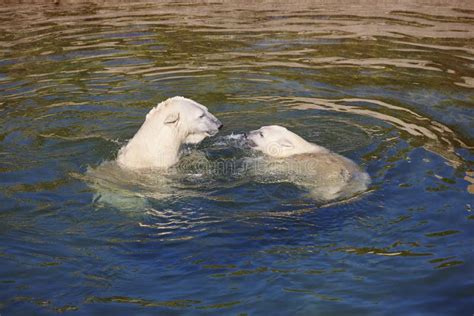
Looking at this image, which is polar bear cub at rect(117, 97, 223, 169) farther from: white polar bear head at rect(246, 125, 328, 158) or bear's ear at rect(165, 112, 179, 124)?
white polar bear head at rect(246, 125, 328, 158)

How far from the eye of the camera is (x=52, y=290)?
5.41 meters

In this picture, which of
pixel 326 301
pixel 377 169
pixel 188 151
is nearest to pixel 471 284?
pixel 326 301

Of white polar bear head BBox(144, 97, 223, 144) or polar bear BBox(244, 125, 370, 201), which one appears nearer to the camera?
polar bear BBox(244, 125, 370, 201)

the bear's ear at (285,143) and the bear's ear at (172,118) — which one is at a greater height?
the bear's ear at (172,118)

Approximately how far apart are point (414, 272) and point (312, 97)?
18.2 ft

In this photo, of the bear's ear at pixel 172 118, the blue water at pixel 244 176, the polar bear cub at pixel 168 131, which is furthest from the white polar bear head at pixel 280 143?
the bear's ear at pixel 172 118

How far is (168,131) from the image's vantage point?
295 inches

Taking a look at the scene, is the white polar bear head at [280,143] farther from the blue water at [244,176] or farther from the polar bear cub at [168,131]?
the polar bear cub at [168,131]

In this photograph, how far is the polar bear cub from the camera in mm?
7469

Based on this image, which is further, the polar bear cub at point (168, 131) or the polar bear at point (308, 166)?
the polar bear cub at point (168, 131)

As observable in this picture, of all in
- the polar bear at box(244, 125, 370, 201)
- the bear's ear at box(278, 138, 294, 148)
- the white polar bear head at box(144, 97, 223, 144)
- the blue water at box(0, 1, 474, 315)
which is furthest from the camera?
the bear's ear at box(278, 138, 294, 148)

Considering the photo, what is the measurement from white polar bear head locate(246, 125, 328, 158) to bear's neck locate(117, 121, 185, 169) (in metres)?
1.06

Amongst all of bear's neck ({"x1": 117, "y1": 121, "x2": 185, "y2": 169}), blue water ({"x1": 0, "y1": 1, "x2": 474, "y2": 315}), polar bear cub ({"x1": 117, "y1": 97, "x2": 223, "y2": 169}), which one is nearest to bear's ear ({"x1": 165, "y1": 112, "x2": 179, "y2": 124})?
polar bear cub ({"x1": 117, "y1": 97, "x2": 223, "y2": 169})

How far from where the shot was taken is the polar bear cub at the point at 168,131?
747 cm
